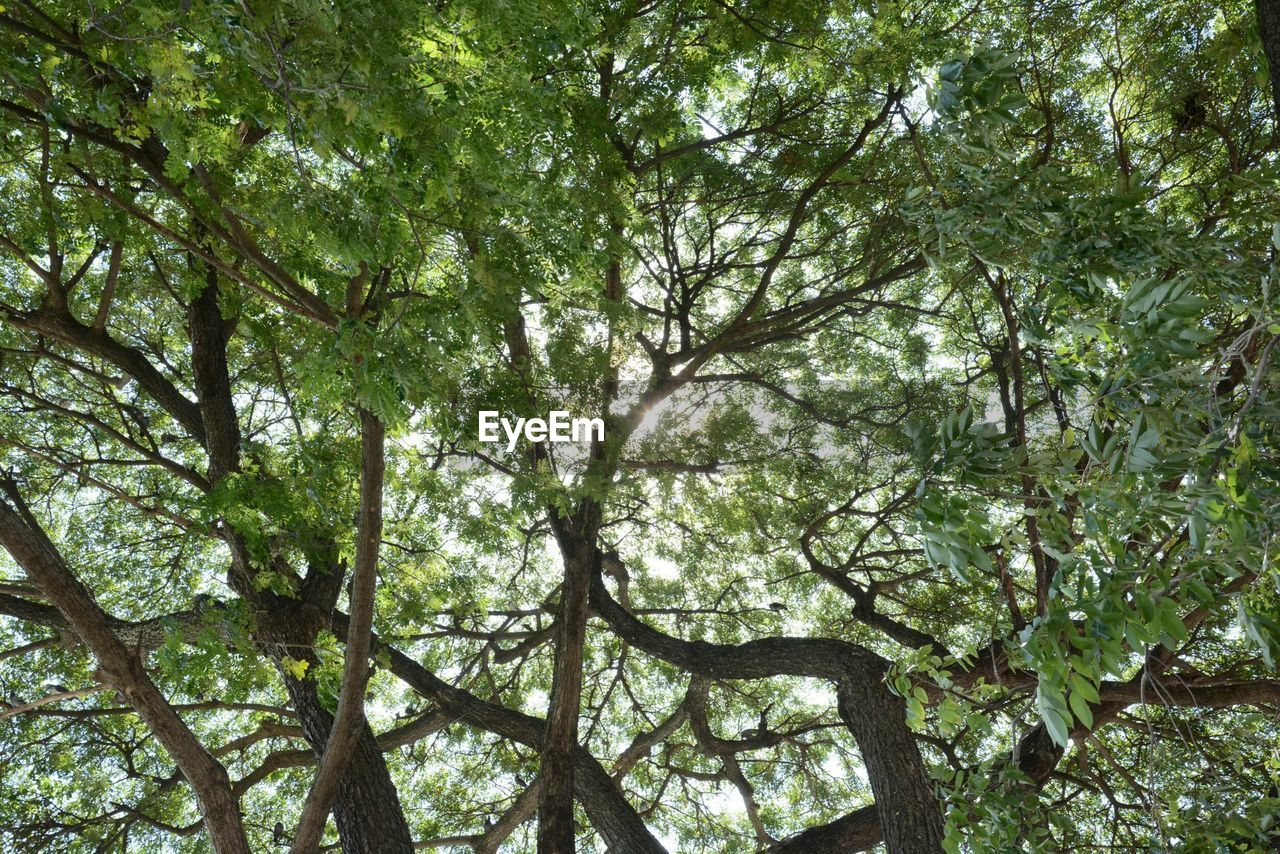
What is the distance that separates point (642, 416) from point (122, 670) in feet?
10.3

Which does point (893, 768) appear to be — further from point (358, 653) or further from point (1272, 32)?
point (1272, 32)

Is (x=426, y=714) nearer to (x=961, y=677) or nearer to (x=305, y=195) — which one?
(x=961, y=677)

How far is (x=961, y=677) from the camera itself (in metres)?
5.23

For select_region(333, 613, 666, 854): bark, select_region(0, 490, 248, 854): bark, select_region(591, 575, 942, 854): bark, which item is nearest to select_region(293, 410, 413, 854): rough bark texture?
select_region(0, 490, 248, 854): bark

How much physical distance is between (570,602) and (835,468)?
234 cm

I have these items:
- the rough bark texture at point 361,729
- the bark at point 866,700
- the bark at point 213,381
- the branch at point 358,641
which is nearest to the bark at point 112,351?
the bark at point 213,381

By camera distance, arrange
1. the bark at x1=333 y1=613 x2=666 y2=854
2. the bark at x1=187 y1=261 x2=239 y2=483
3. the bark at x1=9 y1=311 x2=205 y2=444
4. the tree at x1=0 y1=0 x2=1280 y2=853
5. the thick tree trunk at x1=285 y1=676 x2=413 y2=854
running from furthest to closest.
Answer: the bark at x1=333 y1=613 x2=666 y2=854, the bark at x1=187 y1=261 x2=239 y2=483, the bark at x1=9 y1=311 x2=205 y2=444, the thick tree trunk at x1=285 y1=676 x2=413 y2=854, the tree at x1=0 y1=0 x2=1280 y2=853

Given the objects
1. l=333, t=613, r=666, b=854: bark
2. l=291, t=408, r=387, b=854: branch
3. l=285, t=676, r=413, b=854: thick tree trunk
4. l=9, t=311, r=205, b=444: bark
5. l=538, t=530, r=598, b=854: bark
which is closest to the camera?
l=291, t=408, r=387, b=854: branch

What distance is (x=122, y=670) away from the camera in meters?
3.99

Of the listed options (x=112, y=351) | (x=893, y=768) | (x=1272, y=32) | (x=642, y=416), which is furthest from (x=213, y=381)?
(x=1272, y=32)

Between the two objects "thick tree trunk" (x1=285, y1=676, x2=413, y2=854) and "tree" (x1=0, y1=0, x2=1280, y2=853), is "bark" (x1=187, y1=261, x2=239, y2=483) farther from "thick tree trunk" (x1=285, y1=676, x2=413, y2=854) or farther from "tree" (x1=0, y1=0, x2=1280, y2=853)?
"thick tree trunk" (x1=285, y1=676, x2=413, y2=854)

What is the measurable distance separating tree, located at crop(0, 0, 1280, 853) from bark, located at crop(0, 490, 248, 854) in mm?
22

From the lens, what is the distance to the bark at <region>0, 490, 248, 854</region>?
3.82 m

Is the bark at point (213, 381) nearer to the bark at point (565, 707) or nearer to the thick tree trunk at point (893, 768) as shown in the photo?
the bark at point (565, 707)
